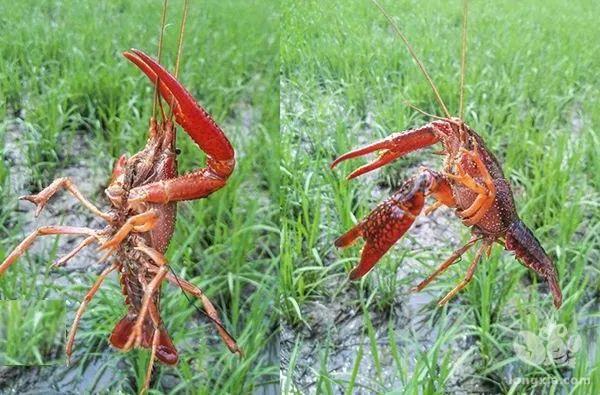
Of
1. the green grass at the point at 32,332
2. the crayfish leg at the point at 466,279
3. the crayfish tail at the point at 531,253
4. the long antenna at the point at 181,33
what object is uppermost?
the long antenna at the point at 181,33

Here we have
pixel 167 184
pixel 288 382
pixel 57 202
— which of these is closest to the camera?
pixel 167 184

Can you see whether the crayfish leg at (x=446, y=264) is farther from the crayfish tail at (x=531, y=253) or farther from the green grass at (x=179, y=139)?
the green grass at (x=179, y=139)

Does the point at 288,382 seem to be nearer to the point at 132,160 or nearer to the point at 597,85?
the point at 132,160

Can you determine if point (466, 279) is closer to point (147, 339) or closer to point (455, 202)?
point (455, 202)

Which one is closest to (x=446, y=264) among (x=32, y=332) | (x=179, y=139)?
(x=179, y=139)

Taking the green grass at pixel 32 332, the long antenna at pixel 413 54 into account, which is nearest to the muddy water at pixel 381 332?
the long antenna at pixel 413 54

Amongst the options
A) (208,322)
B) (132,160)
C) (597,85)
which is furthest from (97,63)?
(597,85)
